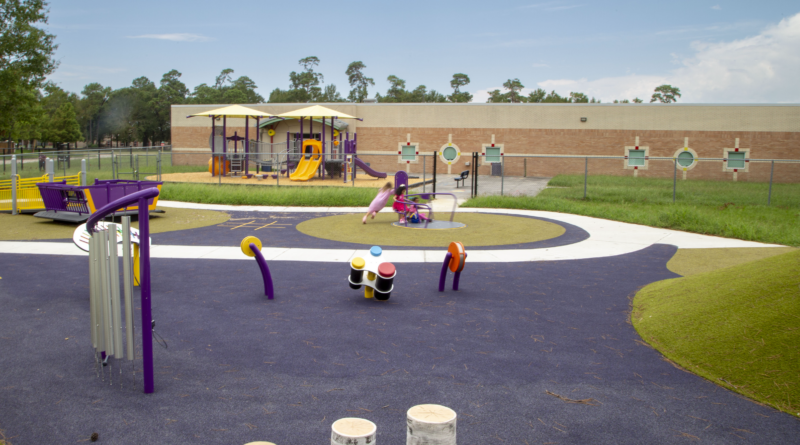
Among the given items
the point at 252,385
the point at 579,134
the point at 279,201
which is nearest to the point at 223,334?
the point at 252,385

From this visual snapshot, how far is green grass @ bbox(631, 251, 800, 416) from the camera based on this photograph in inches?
173

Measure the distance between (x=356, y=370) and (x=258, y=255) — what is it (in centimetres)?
271

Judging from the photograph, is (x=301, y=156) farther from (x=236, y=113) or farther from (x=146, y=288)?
(x=146, y=288)

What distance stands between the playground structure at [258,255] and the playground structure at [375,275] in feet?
3.53

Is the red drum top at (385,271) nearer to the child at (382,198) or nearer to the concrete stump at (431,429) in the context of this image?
the concrete stump at (431,429)

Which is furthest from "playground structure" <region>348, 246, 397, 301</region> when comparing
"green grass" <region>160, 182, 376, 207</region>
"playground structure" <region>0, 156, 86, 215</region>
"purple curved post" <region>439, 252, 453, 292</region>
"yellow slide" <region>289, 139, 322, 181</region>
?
"yellow slide" <region>289, 139, 322, 181</region>

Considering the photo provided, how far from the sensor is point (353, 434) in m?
2.76

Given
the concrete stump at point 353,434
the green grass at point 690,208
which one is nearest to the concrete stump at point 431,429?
the concrete stump at point 353,434

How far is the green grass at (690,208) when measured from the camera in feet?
42.3

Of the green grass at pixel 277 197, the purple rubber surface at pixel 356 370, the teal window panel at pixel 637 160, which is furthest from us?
the teal window panel at pixel 637 160

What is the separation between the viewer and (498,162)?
3659cm

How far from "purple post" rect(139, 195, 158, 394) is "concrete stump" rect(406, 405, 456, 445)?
2233 mm

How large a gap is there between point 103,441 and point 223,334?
2.13m


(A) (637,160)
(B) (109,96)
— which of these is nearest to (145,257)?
(A) (637,160)
